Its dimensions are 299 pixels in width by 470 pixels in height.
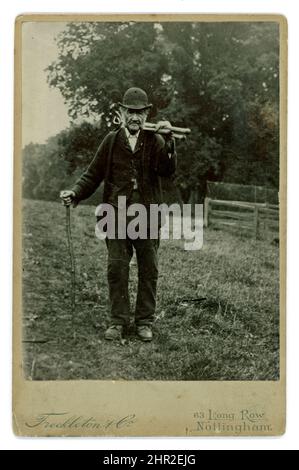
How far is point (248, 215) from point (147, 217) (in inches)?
33.4

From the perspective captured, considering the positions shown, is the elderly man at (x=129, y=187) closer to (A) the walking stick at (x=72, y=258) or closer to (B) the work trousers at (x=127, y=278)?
(B) the work trousers at (x=127, y=278)

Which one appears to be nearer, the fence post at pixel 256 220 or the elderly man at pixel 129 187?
the elderly man at pixel 129 187

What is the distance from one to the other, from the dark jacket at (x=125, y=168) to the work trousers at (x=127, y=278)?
1.15 feet

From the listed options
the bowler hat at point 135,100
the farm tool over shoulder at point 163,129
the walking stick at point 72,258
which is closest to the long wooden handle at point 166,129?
the farm tool over shoulder at point 163,129

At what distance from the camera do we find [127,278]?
5.14 m

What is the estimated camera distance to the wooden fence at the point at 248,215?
518 centimetres

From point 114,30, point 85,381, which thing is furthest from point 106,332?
point 114,30

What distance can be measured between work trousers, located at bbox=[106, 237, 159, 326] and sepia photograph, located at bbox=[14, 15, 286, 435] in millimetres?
11

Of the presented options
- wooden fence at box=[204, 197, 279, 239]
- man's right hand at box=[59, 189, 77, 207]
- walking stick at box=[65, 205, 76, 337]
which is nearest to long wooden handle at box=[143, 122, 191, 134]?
wooden fence at box=[204, 197, 279, 239]

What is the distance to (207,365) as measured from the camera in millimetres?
5090

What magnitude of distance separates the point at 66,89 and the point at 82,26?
20.2 inches

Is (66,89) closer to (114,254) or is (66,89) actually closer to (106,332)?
(114,254)

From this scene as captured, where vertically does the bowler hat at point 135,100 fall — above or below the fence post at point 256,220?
above
